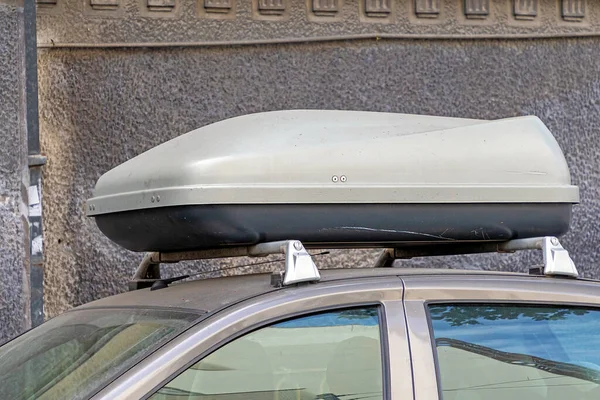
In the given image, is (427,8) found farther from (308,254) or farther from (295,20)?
(308,254)

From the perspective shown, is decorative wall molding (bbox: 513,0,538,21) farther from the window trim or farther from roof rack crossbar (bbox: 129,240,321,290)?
the window trim

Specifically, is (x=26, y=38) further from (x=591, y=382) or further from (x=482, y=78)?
(x=591, y=382)

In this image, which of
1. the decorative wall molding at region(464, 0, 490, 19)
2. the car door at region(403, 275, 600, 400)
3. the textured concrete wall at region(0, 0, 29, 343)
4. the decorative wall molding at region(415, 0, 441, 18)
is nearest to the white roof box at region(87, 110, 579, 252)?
the car door at region(403, 275, 600, 400)

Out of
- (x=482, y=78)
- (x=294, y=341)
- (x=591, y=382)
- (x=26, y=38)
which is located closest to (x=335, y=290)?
(x=294, y=341)

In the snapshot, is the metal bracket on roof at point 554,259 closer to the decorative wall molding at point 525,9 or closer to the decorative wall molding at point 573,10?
the decorative wall molding at point 525,9

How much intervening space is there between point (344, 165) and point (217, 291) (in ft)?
1.61

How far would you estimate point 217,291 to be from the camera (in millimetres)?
2385

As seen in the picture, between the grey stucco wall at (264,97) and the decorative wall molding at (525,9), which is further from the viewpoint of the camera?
the decorative wall molding at (525,9)

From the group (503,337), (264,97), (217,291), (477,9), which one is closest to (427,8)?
(477,9)

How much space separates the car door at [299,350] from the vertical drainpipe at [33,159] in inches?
143

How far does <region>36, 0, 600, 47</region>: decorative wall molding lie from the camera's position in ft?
19.2

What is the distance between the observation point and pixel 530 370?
2.43 m

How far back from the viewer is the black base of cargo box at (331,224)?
2.42m

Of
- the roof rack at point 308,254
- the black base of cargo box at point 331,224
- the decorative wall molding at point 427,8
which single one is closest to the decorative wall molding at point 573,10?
the decorative wall molding at point 427,8
